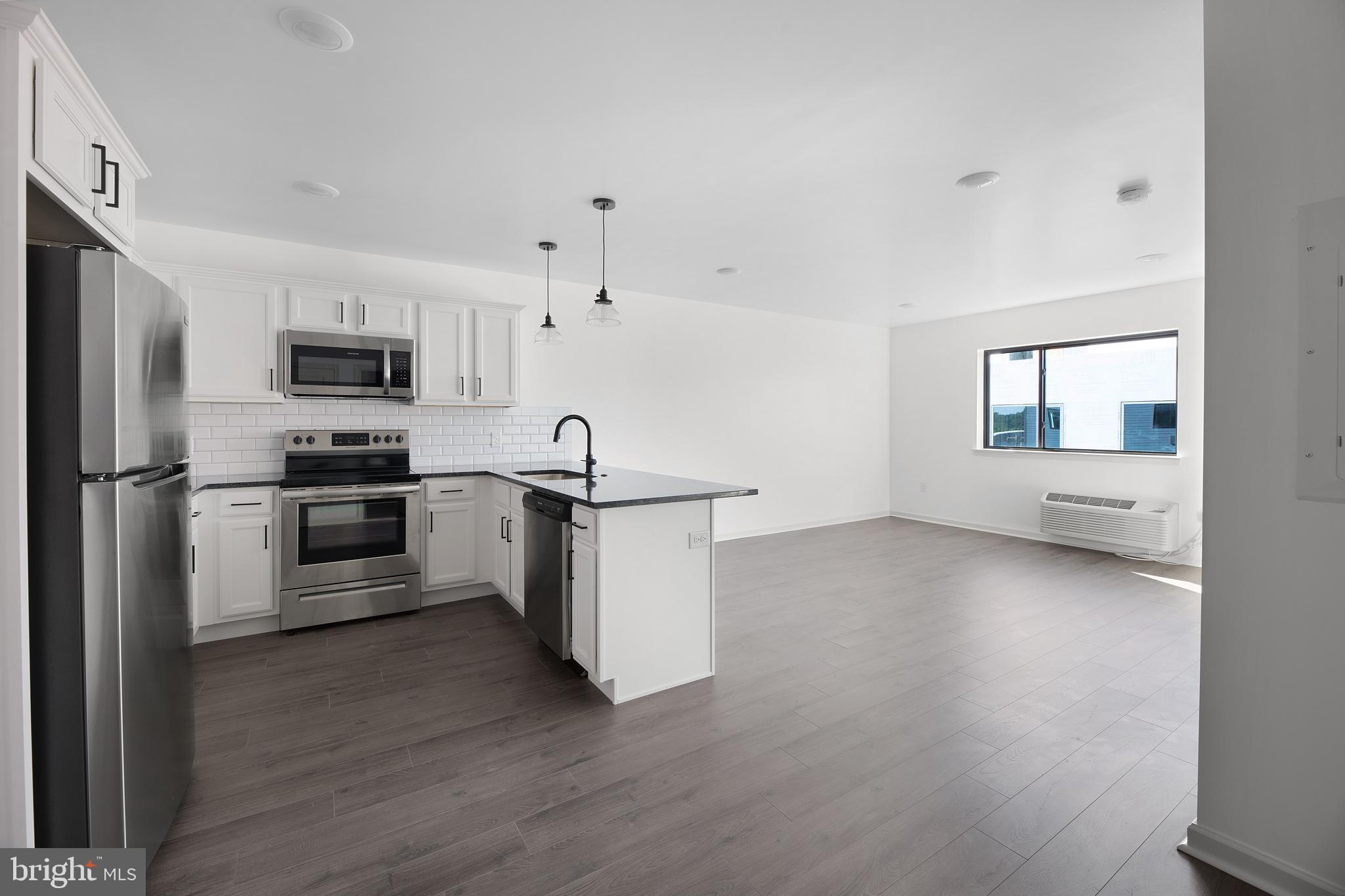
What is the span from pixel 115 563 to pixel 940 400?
7.82 metres

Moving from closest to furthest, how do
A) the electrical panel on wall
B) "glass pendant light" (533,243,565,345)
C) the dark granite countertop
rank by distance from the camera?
the electrical panel on wall
the dark granite countertop
"glass pendant light" (533,243,565,345)

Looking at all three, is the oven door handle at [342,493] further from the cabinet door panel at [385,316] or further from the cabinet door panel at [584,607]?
the cabinet door panel at [584,607]

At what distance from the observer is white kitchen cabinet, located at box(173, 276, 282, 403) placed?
140 inches

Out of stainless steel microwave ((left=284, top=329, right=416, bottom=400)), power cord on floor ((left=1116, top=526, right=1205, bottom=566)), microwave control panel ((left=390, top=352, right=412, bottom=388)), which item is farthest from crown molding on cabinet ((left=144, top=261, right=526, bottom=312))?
power cord on floor ((left=1116, top=526, right=1205, bottom=566))

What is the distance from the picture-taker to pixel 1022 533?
6.59m

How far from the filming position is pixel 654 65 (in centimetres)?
216

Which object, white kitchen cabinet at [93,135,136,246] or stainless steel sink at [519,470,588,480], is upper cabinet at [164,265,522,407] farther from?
white kitchen cabinet at [93,135,136,246]

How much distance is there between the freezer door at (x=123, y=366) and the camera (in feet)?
4.33

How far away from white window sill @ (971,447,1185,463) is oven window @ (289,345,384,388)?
6608mm

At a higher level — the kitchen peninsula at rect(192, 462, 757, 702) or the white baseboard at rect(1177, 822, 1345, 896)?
the kitchen peninsula at rect(192, 462, 757, 702)

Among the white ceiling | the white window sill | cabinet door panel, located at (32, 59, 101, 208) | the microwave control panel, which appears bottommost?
the white window sill

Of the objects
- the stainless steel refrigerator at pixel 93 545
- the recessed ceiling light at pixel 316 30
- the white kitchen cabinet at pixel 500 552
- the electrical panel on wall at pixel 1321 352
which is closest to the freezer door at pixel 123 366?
the stainless steel refrigerator at pixel 93 545

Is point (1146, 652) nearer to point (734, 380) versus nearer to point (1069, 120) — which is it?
point (1069, 120)

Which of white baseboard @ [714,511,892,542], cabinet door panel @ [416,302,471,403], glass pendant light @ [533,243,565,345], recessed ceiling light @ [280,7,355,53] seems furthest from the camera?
white baseboard @ [714,511,892,542]
